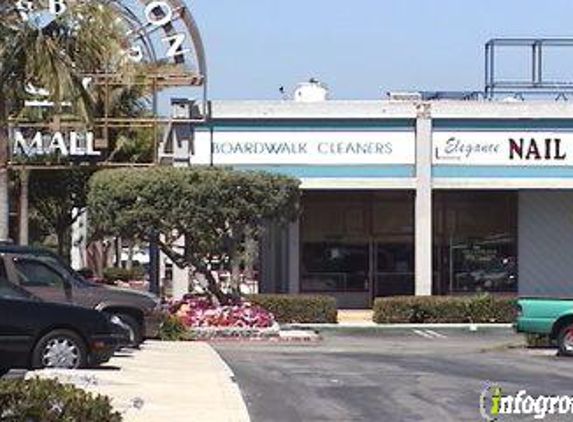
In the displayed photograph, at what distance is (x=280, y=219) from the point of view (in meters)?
30.2

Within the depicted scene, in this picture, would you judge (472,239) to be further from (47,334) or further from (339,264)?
(47,334)

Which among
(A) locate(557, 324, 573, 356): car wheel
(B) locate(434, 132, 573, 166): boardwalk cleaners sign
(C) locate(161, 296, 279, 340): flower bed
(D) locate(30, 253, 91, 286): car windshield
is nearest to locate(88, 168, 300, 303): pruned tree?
(C) locate(161, 296, 279, 340): flower bed

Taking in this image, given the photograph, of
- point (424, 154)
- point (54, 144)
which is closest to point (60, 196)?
point (54, 144)

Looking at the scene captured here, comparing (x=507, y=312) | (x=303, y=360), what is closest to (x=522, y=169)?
(x=507, y=312)

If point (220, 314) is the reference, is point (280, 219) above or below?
above

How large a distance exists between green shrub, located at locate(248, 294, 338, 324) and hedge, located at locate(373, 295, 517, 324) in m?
1.48

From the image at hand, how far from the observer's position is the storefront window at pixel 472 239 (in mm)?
37375

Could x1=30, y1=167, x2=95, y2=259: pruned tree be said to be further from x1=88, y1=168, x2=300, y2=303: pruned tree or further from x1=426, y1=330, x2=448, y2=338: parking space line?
x1=426, y1=330, x2=448, y2=338: parking space line

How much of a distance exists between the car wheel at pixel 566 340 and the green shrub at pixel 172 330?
7.90 m

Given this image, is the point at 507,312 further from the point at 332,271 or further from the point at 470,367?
the point at 470,367

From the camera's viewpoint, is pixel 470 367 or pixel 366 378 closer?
pixel 366 378

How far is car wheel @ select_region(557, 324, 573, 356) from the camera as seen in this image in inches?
892

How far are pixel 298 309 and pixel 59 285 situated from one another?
1374 cm

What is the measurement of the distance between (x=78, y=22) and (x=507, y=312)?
1580 centimetres
